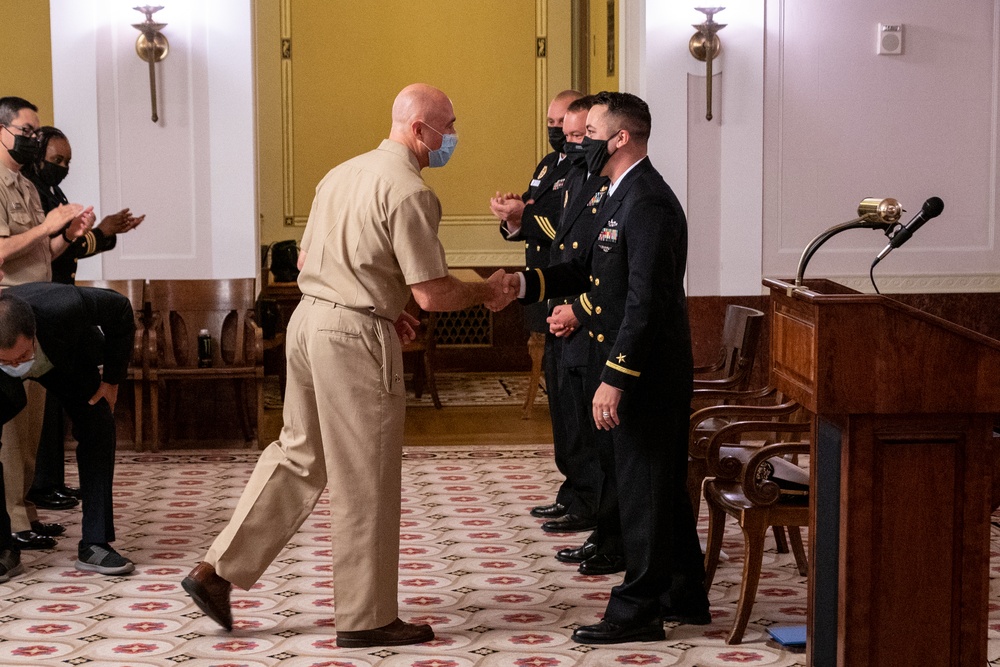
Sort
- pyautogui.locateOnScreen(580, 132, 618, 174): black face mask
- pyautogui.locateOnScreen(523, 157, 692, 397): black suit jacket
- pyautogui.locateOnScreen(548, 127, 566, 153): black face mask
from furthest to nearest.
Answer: pyautogui.locateOnScreen(548, 127, 566, 153): black face mask
pyautogui.locateOnScreen(580, 132, 618, 174): black face mask
pyautogui.locateOnScreen(523, 157, 692, 397): black suit jacket

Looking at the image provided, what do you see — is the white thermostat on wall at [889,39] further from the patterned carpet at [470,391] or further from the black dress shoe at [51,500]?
the black dress shoe at [51,500]

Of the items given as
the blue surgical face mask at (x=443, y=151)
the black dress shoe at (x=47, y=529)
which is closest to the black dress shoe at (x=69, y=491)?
the black dress shoe at (x=47, y=529)

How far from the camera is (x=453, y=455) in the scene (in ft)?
22.9

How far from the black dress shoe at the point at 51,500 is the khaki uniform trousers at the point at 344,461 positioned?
2.13 metres

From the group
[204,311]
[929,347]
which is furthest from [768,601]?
[204,311]

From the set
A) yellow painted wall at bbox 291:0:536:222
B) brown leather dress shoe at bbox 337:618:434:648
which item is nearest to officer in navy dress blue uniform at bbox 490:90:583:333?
brown leather dress shoe at bbox 337:618:434:648

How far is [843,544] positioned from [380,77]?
7.99 meters

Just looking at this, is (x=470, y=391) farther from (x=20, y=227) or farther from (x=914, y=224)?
(x=914, y=224)

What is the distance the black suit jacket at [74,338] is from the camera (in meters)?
4.46

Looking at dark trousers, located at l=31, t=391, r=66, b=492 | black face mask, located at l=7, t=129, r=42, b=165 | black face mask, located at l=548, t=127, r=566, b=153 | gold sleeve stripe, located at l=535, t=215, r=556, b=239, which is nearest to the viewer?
black face mask, located at l=7, t=129, r=42, b=165

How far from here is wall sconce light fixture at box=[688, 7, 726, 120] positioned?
693cm

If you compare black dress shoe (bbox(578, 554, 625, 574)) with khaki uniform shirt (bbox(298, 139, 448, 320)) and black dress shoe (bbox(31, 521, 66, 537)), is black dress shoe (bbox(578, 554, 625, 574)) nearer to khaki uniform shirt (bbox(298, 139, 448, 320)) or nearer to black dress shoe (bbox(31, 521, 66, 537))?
khaki uniform shirt (bbox(298, 139, 448, 320))

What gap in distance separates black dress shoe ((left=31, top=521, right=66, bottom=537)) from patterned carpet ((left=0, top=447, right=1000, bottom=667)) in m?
0.13

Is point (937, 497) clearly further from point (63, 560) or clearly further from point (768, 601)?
point (63, 560)
